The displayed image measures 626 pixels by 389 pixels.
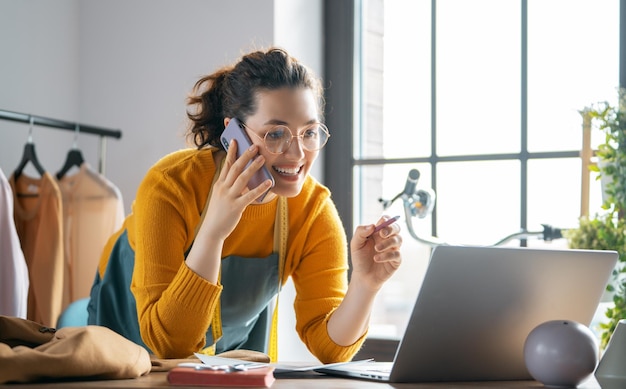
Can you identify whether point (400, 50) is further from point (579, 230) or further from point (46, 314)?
point (46, 314)

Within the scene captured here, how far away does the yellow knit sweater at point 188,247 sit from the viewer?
164 centimetres

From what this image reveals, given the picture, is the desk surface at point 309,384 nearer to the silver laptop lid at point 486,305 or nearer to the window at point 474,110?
the silver laptop lid at point 486,305

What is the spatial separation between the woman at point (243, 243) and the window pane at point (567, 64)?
1051 millimetres

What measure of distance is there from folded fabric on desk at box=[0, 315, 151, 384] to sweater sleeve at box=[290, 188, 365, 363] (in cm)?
70

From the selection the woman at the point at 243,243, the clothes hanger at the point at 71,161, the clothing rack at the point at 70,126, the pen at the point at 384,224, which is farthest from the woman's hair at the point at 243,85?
the clothes hanger at the point at 71,161

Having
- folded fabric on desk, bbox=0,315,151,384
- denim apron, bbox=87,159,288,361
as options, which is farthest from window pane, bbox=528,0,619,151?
folded fabric on desk, bbox=0,315,151,384

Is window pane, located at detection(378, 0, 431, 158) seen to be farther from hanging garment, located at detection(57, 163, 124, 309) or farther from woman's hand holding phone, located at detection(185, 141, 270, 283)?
woman's hand holding phone, located at detection(185, 141, 270, 283)

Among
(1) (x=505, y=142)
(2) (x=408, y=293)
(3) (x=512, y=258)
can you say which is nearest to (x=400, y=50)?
(1) (x=505, y=142)

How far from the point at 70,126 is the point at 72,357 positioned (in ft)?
6.08

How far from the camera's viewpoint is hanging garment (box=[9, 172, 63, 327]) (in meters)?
2.68

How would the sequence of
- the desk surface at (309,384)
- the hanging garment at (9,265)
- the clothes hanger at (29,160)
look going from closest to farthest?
the desk surface at (309,384) → the hanging garment at (9,265) → the clothes hanger at (29,160)

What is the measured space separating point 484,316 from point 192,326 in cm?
66

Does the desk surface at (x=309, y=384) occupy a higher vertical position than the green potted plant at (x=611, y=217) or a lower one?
lower

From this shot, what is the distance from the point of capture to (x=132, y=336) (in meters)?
1.98
